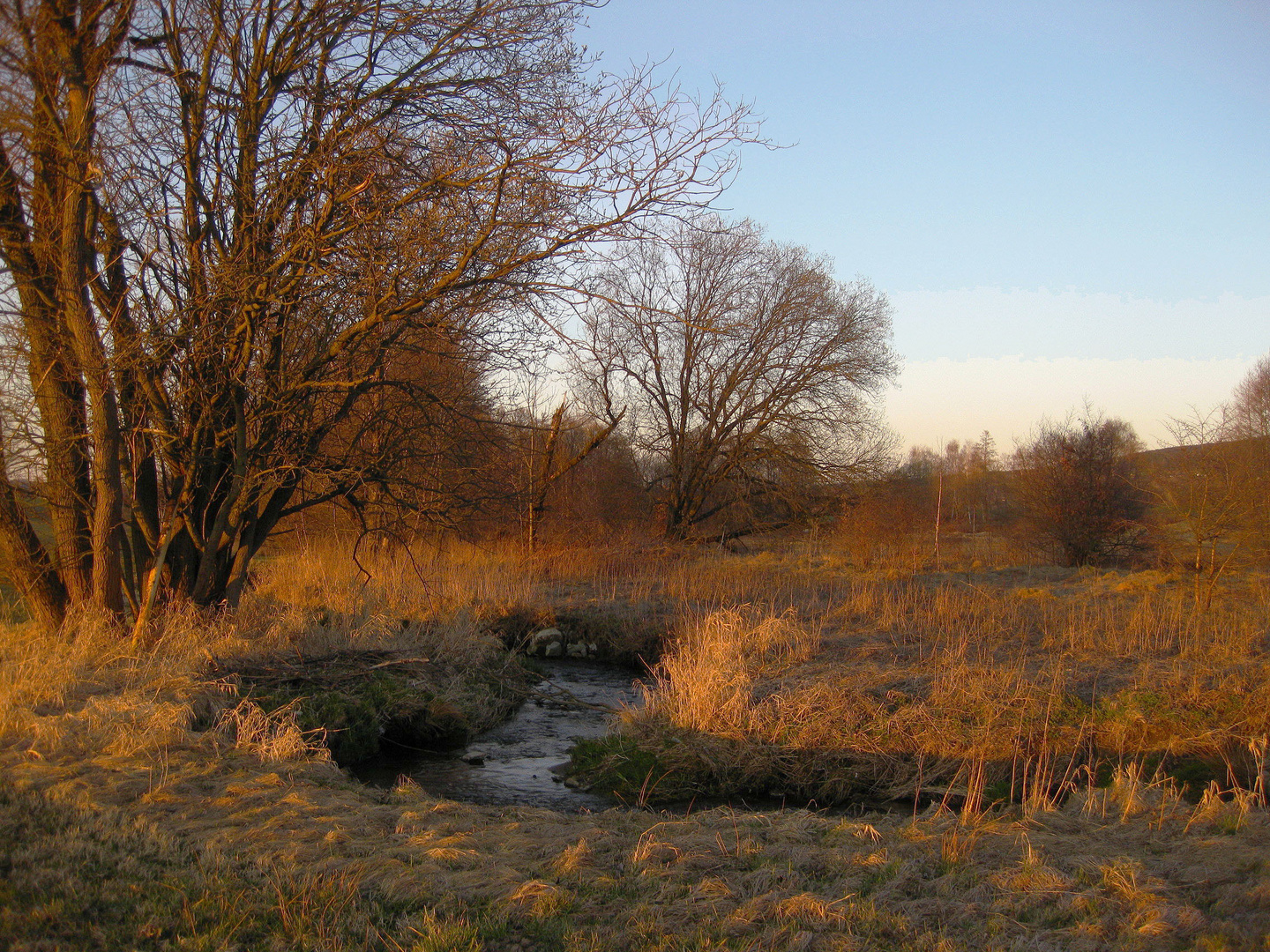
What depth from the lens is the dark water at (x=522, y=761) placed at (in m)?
6.77

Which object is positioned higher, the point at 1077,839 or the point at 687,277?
the point at 687,277

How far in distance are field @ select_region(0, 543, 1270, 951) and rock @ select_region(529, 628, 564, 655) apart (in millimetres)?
1527

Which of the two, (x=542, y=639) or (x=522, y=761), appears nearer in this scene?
(x=522, y=761)

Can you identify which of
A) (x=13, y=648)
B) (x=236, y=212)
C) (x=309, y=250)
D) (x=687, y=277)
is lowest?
(x=13, y=648)

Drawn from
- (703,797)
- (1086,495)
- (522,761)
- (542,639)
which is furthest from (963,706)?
(1086,495)

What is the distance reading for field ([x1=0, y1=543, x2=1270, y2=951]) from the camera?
3.38 metres

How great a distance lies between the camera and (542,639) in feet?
42.8

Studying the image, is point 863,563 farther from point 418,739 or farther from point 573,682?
point 418,739

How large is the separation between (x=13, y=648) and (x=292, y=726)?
2803 mm

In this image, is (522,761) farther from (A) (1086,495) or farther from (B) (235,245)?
(A) (1086,495)

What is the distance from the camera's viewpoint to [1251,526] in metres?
13.7

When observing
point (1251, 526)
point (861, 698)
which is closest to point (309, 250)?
point (861, 698)

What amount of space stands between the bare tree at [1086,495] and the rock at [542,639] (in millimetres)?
13960

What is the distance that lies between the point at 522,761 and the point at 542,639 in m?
5.24
